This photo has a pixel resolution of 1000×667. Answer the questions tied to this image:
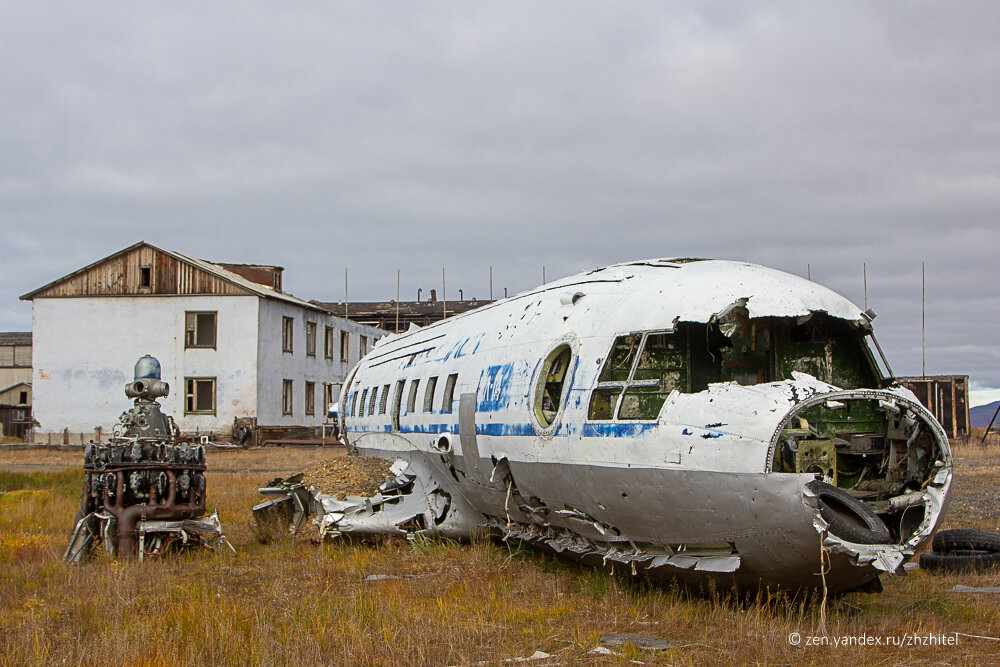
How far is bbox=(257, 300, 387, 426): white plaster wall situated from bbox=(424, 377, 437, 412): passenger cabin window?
31096 millimetres

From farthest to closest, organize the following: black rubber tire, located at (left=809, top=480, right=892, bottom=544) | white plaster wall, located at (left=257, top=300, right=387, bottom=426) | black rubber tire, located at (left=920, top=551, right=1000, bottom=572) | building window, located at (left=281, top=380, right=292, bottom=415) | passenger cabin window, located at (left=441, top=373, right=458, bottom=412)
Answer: building window, located at (left=281, top=380, right=292, bottom=415)
white plaster wall, located at (left=257, top=300, right=387, bottom=426)
passenger cabin window, located at (left=441, top=373, right=458, bottom=412)
black rubber tire, located at (left=920, top=551, right=1000, bottom=572)
black rubber tire, located at (left=809, top=480, right=892, bottom=544)

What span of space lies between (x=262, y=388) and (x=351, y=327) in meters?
11.5

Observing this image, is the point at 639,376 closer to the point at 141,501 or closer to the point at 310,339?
the point at 141,501

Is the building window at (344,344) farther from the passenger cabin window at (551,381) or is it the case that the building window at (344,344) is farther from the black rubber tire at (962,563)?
the black rubber tire at (962,563)

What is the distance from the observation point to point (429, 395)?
1448cm

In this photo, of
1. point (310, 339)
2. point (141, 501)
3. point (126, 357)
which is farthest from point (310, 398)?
point (141, 501)

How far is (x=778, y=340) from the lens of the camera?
10078 millimetres

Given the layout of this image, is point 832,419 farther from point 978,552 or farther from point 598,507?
point 978,552

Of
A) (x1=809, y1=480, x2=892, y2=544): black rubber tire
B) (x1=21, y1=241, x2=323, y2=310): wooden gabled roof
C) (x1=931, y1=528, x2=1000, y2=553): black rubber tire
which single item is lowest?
(x1=931, y1=528, x2=1000, y2=553): black rubber tire

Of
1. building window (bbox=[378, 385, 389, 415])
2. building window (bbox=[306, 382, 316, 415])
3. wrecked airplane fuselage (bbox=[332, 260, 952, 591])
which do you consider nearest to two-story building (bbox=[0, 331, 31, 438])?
building window (bbox=[306, 382, 316, 415])

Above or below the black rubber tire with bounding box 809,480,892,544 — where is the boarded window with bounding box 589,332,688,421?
above

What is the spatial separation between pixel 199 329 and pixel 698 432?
40248mm

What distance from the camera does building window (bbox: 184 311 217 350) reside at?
146ft

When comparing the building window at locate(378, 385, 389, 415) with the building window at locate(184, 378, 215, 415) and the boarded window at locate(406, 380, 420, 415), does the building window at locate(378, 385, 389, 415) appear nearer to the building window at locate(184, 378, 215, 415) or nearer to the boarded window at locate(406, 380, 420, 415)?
the boarded window at locate(406, 380, 420, 415)
